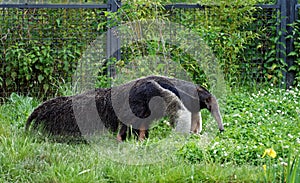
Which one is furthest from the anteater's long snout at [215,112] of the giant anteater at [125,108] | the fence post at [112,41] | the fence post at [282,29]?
the fence post at [282,29]

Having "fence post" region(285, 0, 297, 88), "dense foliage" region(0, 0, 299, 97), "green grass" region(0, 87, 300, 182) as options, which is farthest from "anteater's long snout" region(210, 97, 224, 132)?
"fence post" region(285, 0, 297, 88)

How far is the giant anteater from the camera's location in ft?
20.6

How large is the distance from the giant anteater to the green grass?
20 centimetres

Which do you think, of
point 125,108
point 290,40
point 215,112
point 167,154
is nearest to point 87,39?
point 125,108

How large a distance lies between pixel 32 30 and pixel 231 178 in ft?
14.7

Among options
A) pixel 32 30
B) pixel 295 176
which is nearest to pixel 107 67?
pixel 32 30

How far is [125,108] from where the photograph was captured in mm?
6348

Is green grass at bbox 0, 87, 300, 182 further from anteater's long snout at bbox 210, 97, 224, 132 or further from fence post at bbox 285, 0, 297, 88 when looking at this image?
fence post at bbox 285, 0, 297, 88

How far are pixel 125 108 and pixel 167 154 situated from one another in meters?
1.00

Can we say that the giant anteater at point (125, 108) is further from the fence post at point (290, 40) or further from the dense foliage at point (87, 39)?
the fence post at point (290, 40)

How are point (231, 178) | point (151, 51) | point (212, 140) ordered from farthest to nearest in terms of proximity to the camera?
point (151, 51), point (212, 140), point (231, 178)

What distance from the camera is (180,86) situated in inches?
252

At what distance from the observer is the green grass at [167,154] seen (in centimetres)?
490

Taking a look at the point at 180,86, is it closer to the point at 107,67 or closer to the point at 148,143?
the point at 148,143
